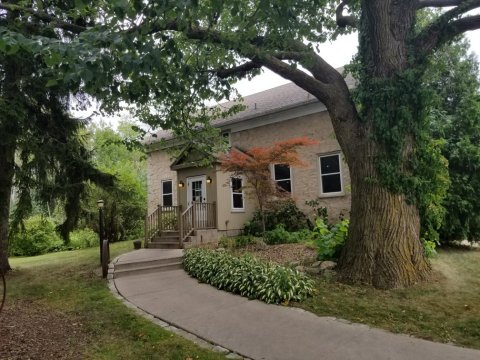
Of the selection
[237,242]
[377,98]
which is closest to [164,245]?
[237,242]

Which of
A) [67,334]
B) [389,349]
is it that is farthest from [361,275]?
[67,334]

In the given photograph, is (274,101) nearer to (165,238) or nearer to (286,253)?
(165,238)

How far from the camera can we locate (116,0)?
3.50 metres

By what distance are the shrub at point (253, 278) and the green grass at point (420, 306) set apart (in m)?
0.32

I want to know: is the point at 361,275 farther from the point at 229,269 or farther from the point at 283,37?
the point at 283,37

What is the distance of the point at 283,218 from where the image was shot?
14562mm

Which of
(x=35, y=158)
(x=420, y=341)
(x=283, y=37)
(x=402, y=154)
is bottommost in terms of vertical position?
(x=420, y=341)

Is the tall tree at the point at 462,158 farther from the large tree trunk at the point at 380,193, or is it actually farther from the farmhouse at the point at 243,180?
the farmhouse at the point at 243,180

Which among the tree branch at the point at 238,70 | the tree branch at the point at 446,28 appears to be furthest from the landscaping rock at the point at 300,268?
the tree branch at the point at 446,28

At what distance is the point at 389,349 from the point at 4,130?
31.4ft

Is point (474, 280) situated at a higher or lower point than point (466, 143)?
lower

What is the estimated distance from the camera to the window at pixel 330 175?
14172 mm

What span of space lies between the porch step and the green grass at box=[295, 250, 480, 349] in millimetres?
4635

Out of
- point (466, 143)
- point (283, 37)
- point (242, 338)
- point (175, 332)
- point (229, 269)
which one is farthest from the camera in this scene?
point (466, 143)
